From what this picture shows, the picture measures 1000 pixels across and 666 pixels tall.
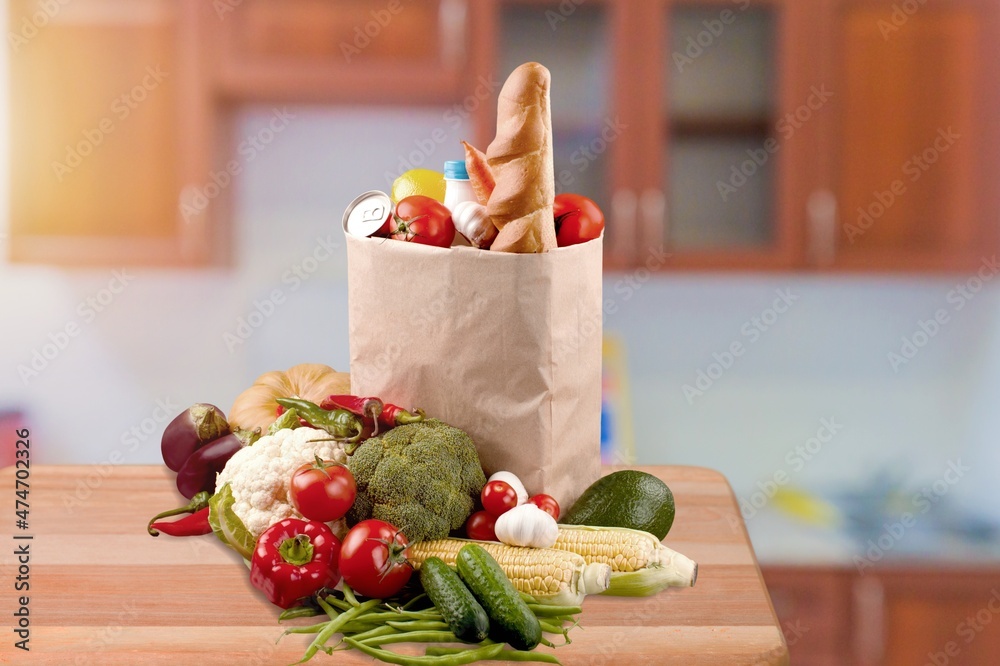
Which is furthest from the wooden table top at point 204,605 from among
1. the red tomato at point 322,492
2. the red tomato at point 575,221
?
the red tomato at point 575,221

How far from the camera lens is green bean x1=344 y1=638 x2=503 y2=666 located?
3.16ft

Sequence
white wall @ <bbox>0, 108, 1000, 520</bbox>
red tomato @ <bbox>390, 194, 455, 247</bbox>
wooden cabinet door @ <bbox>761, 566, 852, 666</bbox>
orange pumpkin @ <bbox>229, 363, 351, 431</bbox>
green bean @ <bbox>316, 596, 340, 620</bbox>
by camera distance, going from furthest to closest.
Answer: white wall @ <bbox>0, 108, 1000, 520</bbox>, wooden cabinet door @ <bbox>761, 566, 852, 666</bbox>, orange pumpkin @ <bbox>229, 363, 351, 431</bbox>, red tomato @ <bbox>390, 194, 455, 247</bbox>, green bean @ <bbox>316, 596, 340, 620</bbox>

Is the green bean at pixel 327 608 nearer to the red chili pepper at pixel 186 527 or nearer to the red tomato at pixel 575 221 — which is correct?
the red chili pepper at pixel 186 527

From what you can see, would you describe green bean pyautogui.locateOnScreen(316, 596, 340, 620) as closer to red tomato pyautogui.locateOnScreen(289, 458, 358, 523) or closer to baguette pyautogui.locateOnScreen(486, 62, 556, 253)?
red tomato pyautogui.locateOnScreen(289, 458, 358, 523)

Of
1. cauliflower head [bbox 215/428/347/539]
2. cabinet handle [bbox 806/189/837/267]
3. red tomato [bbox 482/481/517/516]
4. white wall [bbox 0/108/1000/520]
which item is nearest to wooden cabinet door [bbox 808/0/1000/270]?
cabinet handle [bbox 806/189/837/267]

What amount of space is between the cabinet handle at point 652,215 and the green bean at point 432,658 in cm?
138

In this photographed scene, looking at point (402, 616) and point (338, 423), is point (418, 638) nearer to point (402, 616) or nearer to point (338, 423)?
point (402, 616)

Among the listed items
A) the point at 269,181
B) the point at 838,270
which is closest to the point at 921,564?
the point at 838,270

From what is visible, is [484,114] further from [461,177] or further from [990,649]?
[990,649]

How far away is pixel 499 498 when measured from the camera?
121 centimetres

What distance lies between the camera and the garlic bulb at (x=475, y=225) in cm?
127

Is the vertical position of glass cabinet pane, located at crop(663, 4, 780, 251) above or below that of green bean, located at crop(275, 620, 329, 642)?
above

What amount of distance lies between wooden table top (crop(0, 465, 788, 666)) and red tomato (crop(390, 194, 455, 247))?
0.49 meters

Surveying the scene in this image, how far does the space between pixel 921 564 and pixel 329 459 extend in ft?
5.07
